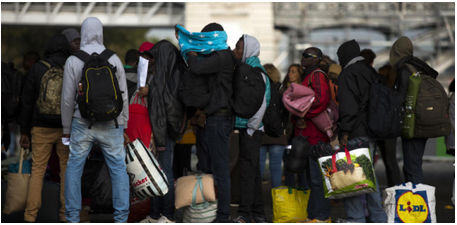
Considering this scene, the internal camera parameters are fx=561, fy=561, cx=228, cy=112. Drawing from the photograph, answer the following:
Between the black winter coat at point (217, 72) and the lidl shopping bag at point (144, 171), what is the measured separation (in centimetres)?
67

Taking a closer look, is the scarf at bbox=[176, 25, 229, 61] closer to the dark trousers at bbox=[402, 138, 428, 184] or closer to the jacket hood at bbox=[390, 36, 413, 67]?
the jacket hood at bbox=[390, 36, 413, 67]

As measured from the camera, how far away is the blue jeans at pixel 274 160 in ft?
20.8

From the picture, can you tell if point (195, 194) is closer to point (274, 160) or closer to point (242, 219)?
point (242, 219)

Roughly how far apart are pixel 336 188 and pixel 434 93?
138 centimetres

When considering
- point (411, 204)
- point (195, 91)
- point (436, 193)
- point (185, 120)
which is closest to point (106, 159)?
point (185, 120)

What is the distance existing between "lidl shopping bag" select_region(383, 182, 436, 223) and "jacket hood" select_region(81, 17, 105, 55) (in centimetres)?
296

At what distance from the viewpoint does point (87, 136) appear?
4598 millimetres

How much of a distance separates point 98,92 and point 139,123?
2.41 ft

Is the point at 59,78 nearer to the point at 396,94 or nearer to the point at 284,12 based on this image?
the point at 396,94

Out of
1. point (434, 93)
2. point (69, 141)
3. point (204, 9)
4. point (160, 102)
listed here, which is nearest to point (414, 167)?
point (434, 93)

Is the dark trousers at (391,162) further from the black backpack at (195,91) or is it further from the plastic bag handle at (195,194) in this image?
the black backpack at (195,91)

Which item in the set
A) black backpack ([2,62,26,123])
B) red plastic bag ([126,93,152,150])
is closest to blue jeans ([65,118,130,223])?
red plastic bag ([126,93,152,150])

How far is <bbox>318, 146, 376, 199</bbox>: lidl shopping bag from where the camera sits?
15.7 ft

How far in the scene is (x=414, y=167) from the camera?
17.7 feet
